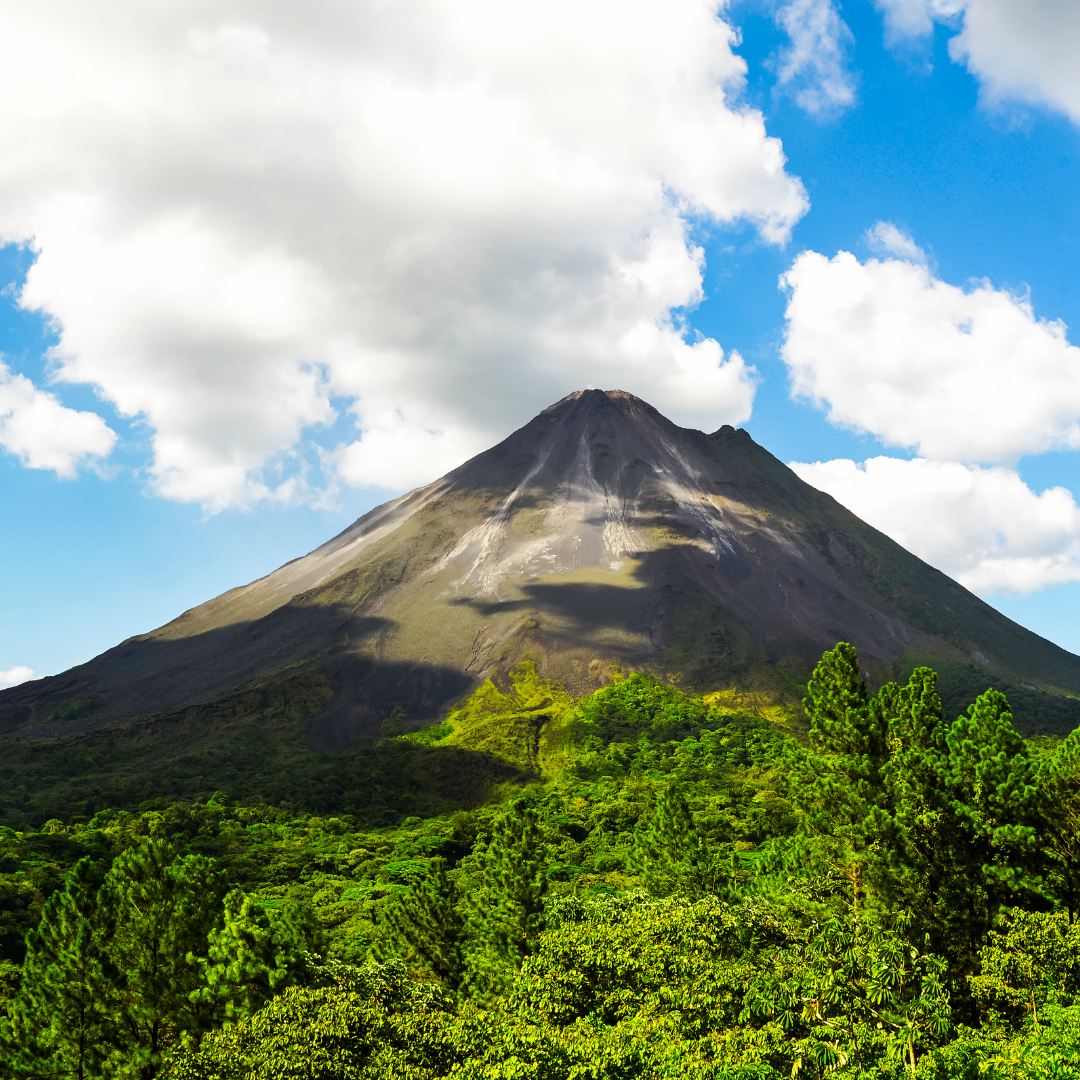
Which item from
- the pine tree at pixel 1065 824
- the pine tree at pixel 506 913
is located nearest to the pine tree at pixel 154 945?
the pine tree at pixel 506 913

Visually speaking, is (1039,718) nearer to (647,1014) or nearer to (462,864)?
(462,864)

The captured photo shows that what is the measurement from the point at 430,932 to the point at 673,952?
65.9 ft

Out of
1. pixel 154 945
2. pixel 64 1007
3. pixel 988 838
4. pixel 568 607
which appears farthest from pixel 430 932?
pixel 568 607

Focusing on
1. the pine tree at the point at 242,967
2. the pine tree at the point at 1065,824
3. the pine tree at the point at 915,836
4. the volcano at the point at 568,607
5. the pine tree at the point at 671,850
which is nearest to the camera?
the pine tree at the point at 242,967

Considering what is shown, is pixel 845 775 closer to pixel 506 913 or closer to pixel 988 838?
pixel 988 838

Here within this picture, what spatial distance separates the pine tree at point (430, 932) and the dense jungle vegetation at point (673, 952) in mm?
92

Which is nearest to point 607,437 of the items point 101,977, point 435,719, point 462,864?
point 435,719

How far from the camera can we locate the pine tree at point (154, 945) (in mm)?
25953

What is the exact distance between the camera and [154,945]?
26656 mm

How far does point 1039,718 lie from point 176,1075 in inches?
4997

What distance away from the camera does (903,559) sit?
181 m

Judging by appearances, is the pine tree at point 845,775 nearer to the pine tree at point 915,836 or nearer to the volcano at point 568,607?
the pine tree at point 915,836

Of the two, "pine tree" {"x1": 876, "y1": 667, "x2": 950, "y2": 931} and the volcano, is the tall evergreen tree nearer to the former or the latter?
"pine tree" {"x1": 876, "y1": 667, "x2": 950, "y2": 931}

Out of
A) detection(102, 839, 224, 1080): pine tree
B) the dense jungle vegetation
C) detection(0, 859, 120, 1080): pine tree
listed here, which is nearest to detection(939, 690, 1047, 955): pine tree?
the dense jungle vegetation
